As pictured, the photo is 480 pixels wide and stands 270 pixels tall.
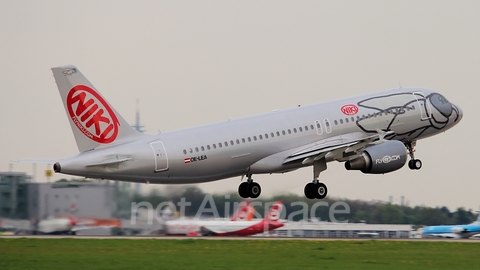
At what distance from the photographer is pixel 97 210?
79250 millimetres

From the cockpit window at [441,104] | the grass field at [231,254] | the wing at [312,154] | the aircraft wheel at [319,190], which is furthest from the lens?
the cockpit window at [441,104]

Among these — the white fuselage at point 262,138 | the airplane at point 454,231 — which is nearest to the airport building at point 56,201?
the white fuselage at point 262,138

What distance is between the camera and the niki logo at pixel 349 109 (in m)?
66.4

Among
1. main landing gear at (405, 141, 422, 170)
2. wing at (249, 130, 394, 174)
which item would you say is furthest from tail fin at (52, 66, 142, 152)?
main landing gear at (405, 141, 422, 170)

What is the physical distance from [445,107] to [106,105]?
2361 centimetres

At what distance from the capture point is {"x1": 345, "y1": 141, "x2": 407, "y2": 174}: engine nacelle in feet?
213

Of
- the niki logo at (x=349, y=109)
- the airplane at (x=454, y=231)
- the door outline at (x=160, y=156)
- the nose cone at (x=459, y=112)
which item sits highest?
the nose cone at (x=459, y=112)

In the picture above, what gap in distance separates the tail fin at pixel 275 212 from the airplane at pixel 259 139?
14.8 metres

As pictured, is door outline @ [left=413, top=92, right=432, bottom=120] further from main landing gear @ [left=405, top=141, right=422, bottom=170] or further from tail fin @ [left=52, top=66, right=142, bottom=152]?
tail fin @ [left=52, top=66, right=142, bottom=152]

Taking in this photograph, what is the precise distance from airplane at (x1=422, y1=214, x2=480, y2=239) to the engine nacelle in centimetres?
2576

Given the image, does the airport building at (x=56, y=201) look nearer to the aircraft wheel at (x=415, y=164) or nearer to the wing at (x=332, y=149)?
the wing at (x=332, y=149)

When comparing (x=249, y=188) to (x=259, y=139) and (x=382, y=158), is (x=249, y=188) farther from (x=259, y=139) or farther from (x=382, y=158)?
(x=382, y=158)

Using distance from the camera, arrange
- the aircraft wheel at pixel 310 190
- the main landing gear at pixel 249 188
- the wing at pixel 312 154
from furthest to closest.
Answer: the main landing gear at pixel 249 188 → the aircraft wheel at pixel 310 190 → the wing at pixel 312 154

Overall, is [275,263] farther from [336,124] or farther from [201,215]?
[201,215]
